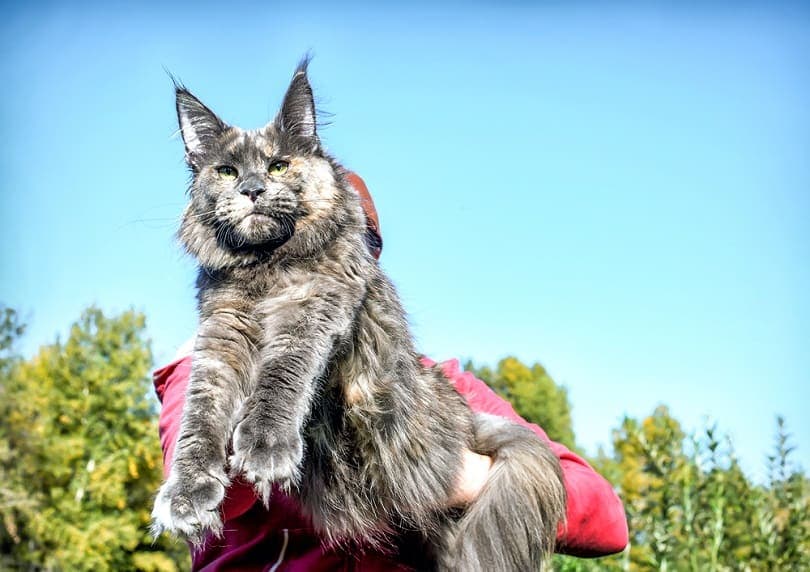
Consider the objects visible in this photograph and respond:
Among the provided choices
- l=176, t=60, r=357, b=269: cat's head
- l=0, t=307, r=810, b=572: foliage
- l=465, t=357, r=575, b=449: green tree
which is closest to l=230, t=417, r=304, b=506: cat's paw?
l=176, t=60, r=357, b=269: cat's head

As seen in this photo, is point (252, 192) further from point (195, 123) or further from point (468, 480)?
point (468, 480)

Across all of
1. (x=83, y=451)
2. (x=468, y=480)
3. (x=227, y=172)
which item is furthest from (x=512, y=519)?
(x=83, y=451)

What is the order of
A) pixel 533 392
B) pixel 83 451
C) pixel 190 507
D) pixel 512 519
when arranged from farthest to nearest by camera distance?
1. pixel 533 392
2. pixel 83 451
3. pixel 512 519
4. pixel 190 507

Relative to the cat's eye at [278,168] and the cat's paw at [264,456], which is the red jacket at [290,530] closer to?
the cat's paw at [264,456]

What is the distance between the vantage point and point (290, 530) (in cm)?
251

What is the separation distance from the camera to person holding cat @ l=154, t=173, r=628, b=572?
8.05 feet

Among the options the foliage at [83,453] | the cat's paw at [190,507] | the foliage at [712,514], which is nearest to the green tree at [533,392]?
the foliage at [83,453]

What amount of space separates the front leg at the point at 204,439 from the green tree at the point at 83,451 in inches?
745

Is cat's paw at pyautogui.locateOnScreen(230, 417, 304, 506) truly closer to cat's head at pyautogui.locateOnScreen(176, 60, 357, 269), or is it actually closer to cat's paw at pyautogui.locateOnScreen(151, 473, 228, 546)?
cat's paw at pyautogui.locateOnScreen(151, 473, 228, 546)

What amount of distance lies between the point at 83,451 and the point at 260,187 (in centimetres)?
2093

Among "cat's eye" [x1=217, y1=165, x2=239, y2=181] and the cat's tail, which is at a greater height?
"cat's eye" [x1=217, y1=165, x2=239, y2=181]

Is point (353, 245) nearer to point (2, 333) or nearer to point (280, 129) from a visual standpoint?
point (280, 129)

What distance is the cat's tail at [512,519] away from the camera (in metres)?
2.62

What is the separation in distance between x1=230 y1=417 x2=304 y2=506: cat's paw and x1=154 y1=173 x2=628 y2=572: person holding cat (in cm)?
20
